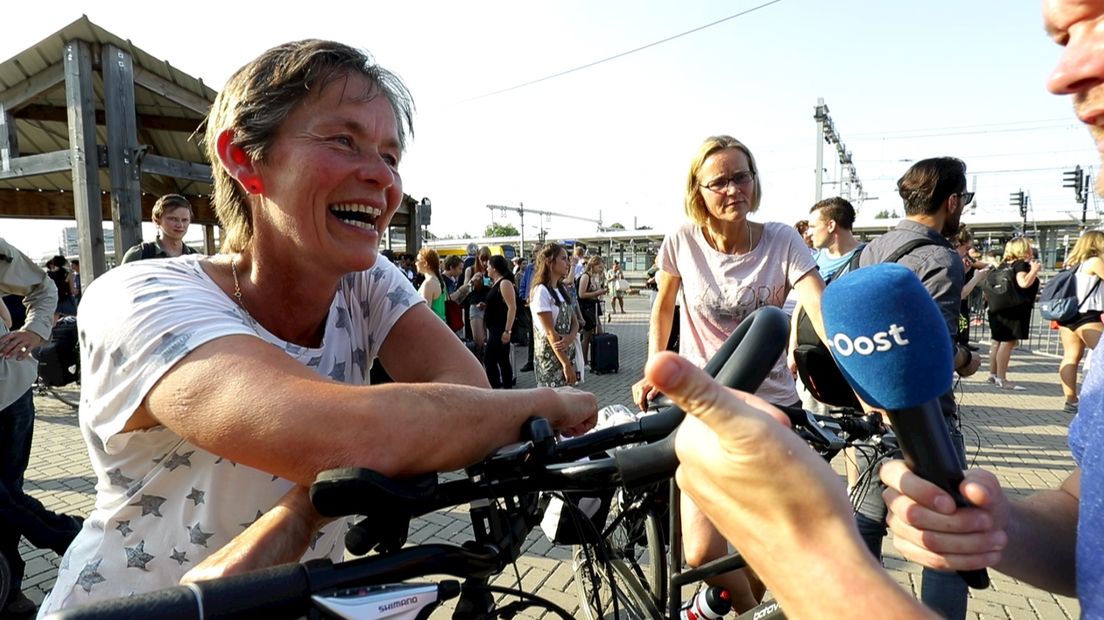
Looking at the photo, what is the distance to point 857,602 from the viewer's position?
61 centimetres

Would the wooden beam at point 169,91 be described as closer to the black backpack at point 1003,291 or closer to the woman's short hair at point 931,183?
the woman's short hair at point 931,183

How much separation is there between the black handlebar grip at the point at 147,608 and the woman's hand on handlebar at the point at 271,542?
0.19 m

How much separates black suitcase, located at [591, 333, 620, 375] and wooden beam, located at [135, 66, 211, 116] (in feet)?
20.3

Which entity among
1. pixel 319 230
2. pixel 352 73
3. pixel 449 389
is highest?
pixel 352 73

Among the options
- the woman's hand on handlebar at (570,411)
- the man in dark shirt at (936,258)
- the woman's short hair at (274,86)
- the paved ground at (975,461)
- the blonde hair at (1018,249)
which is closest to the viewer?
the woman's hand on handlebar at (570,411)

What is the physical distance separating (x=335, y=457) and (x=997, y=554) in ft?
3.46

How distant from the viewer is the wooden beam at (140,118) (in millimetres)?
6641

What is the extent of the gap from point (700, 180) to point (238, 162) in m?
2.36

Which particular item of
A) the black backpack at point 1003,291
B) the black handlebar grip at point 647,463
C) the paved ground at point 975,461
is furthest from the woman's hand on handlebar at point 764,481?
the black backpack at point 1003,291

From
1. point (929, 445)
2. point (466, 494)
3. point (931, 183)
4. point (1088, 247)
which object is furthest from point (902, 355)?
point (1088, 247)

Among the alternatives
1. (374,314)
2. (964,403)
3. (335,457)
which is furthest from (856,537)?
(964,403)

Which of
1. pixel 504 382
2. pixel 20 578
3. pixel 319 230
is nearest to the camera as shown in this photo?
pixel 319 230

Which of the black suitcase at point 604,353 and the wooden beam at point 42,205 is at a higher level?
the wooden beam at point 42,205

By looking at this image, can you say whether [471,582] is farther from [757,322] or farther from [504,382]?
[504,382]
